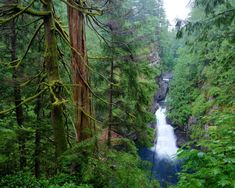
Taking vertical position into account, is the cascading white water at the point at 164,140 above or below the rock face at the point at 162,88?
below

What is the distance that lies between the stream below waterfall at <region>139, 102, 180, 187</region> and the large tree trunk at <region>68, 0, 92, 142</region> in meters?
10.9

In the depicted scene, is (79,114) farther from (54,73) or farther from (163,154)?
(163,154)

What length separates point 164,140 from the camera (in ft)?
77.9

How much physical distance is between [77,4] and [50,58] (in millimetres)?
1025

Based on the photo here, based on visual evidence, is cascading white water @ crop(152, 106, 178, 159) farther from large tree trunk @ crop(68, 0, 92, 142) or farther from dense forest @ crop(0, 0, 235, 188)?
large tree trunk @ crop(68, 0, 92, 142)

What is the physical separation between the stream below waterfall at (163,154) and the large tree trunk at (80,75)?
35.6 feet

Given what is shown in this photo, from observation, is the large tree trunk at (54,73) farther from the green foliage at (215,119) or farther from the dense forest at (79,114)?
the green foliage at (215,119)

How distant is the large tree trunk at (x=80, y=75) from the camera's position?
460cm

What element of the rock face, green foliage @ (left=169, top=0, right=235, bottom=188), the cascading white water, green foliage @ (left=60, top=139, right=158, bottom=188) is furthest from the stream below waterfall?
green foliage @ (left=60, top=139, right=158, bottom=188)

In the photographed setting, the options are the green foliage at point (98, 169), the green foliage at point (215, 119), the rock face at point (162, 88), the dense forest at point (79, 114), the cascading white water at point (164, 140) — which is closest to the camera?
the green foliage at point (215, 119)

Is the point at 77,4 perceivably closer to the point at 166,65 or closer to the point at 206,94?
the point at 206,94

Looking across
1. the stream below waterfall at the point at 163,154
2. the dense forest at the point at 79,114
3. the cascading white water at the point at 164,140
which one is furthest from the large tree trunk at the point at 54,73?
the cascading white water at the point at 164,140

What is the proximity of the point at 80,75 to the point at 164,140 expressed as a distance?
20.2 metres

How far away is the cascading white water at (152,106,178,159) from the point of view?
2147 centimetres
